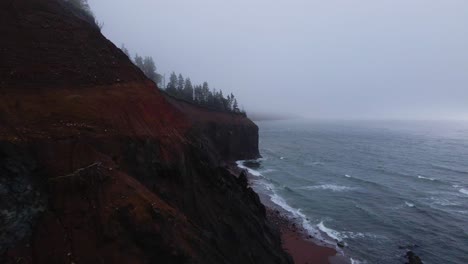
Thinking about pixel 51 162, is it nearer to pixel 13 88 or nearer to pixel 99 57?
pixel 13 88

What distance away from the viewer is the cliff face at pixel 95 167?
33.9ft

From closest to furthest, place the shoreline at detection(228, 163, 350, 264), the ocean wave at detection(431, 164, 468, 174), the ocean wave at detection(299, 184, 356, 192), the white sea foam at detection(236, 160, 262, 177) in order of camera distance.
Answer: the shoreline at detection(228, 163, 350, 264), the ocean wave at detection(299, 184, 356, 192), the white sea foam at detection(236, 160, 262, 177), the ocean wave at detection(431, 164, 468, 174)

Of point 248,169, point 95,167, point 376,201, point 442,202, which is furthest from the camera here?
point 248,169

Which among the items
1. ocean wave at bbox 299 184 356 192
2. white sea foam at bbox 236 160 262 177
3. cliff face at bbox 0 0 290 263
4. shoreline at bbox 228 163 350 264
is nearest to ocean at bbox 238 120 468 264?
ocean wave at bbox 299 184 356 192

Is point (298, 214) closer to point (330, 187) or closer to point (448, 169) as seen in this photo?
A: point (330, 187)

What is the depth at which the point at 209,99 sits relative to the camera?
103 meters

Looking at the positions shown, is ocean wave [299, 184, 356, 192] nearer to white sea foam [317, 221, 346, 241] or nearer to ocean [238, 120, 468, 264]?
ocean [238, 120, 468, 264]

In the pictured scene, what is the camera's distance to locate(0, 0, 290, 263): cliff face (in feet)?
33.9

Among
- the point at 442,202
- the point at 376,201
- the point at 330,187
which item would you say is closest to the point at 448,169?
the point at 442,202

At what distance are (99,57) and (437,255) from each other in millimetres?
32811

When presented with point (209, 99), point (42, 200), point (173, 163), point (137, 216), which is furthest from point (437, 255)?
point (209, 99)

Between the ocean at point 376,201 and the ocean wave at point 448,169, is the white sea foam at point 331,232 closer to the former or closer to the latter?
the ocean at point 376,201

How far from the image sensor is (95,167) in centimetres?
1196

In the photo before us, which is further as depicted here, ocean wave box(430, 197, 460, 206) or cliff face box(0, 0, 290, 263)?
ocean wave box(430, 197, 460, 206)
